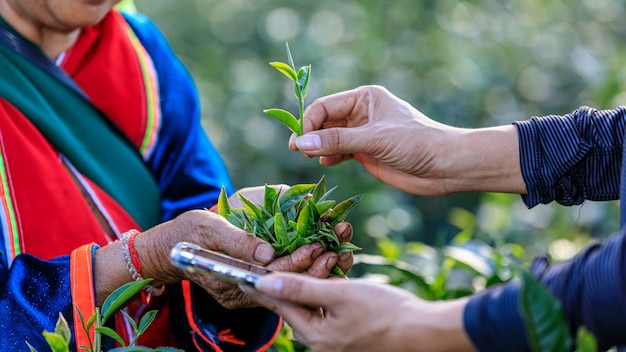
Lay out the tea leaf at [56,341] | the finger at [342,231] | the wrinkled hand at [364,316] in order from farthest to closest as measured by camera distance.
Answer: the finger at [342,231] → the tea leaf at [56,341] → the wrinkled hand at [364,316]

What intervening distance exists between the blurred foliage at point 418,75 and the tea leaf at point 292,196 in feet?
3.14

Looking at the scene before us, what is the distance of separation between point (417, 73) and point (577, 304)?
3.04m

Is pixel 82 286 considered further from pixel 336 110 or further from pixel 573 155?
pixel 573 155

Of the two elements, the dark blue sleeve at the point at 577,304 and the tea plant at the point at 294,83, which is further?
the tea plant at the point at 294,83

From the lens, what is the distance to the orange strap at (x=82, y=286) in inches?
70.3

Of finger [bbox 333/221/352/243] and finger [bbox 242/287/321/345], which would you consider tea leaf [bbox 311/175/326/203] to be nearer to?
finger [bbox 333/221/352/243]

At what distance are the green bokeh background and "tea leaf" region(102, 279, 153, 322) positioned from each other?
155 centimetres

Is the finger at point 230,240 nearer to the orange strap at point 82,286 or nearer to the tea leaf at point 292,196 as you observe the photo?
the tea leaf at point 292,196

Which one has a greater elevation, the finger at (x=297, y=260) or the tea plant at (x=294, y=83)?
the tea plant at (x=294, y=83)

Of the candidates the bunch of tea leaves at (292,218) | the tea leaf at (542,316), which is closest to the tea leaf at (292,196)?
the bunch of tea leaves at (292,218)

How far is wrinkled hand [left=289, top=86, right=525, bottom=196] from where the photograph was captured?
6.40 feet

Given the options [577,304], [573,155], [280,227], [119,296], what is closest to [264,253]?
[280,227]

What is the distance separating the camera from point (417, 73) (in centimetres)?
431

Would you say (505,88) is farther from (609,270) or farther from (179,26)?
(609,270)
